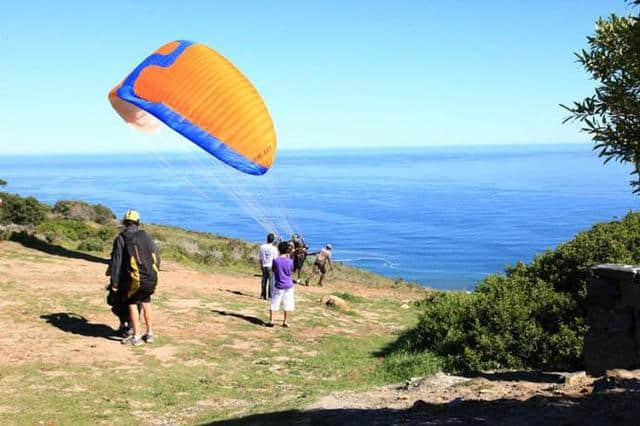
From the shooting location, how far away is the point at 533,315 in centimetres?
923

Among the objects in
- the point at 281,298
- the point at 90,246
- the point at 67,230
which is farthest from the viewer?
the point at 67,230

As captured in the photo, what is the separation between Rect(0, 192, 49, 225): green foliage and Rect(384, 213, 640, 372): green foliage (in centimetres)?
2471

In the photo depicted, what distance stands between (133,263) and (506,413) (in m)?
6.47

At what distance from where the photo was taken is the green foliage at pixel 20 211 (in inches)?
1171

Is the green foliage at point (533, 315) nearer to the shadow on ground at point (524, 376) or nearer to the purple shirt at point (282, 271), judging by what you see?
the shadow on ground at point (524, 376)

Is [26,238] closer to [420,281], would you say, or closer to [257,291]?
[257,291]

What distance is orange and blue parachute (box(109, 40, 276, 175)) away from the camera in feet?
59.8

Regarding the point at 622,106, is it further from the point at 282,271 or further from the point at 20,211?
the point at 20,211

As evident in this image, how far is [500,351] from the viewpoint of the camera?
351 inches

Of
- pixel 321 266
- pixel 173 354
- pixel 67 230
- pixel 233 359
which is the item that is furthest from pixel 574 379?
pixel 67 230

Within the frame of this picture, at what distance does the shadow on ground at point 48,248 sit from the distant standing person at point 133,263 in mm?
10724

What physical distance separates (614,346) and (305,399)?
3827mm

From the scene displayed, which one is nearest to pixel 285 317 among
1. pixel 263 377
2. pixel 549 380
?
pixel 263 377

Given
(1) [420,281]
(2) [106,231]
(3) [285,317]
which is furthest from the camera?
(1) [420,281]
